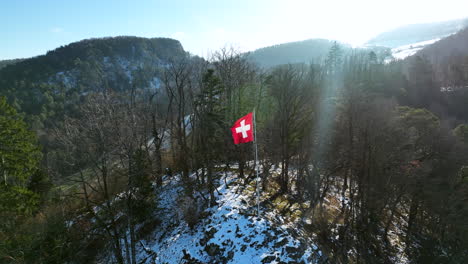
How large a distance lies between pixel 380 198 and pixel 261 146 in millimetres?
9981

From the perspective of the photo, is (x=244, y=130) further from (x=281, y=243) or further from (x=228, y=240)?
(x=281, y=243)

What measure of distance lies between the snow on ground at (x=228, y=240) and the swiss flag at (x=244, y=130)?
497 cm

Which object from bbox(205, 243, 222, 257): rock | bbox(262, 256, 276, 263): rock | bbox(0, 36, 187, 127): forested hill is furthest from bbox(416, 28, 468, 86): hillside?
bbox(0, 36, 187, 127): forested hill

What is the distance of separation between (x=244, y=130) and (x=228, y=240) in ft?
20.0

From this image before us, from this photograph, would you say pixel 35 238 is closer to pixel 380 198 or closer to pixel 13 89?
pixel 380 198

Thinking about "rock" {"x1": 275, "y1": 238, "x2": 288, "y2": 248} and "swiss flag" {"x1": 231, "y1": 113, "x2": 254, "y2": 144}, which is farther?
"rock" {"x1": 275, "y1": 238, "x2": 288, "y2": 248}

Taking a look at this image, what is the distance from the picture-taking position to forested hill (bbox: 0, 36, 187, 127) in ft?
312

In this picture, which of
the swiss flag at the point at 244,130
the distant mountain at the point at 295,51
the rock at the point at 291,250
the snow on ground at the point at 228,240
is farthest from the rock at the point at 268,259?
the distant mountain at the point at 295,51

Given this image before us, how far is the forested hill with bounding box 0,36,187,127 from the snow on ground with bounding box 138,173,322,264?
76.4 meters

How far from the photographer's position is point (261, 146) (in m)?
20.2

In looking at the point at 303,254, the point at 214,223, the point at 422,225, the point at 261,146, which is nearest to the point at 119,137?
the point at 214,223

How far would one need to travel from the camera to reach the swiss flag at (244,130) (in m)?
12.1

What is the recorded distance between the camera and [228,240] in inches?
504

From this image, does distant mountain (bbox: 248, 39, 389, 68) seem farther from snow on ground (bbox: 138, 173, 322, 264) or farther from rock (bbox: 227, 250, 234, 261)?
rock (bbox: 227, 250, 234, 261)
